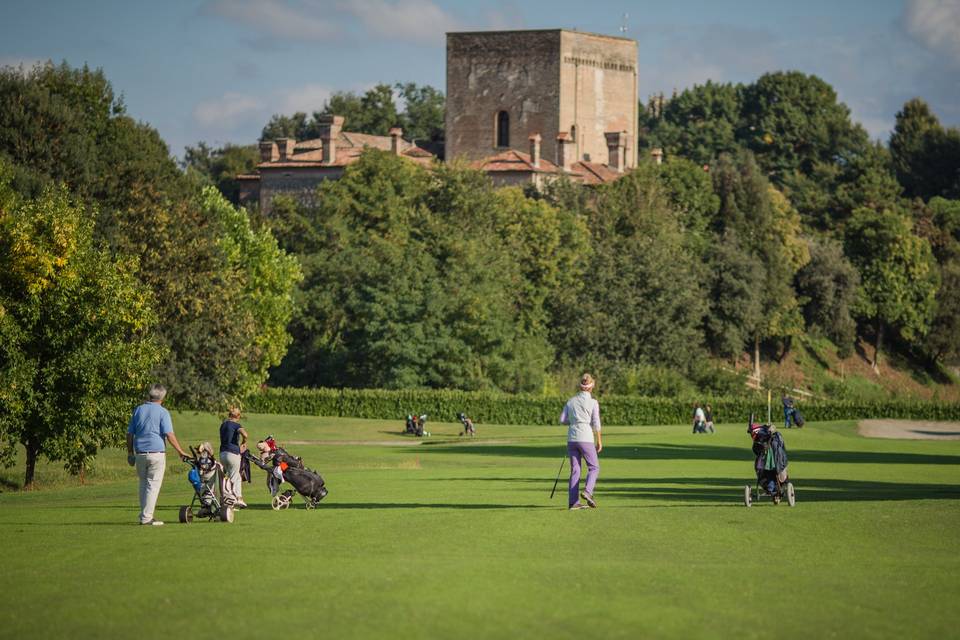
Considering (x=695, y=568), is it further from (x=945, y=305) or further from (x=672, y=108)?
(x=672, y=108)

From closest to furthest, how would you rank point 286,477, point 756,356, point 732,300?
point 286,477 → point 732,300 → point 756,356

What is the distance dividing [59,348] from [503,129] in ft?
284

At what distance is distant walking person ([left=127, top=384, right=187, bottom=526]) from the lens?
62.7ft

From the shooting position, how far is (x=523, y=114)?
118m

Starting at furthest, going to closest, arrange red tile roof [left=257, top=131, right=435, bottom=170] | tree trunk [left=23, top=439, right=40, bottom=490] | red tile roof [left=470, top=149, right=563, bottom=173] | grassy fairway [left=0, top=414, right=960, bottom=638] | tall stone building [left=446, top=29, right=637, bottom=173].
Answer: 1. tall stone building [left=446, top=29, right=637, bottom=173]
2. red tile roof [left=257, top=131, right=435, bottom=170]
3. red tile roof [left=470, top=149, right=563, bottom=173]
4. tree trunk [left=23, top=439, right=40, bottom=490]
5. grassy fairway [left=0, top=414, right=960, bottom=638]

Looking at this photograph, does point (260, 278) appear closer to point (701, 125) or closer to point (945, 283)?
point (945, 283)

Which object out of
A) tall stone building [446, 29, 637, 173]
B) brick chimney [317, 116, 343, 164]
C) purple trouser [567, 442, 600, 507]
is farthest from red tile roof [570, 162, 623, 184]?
purple trouser [567, 442, 600, 507]

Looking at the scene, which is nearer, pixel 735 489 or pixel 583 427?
pixel 583 427

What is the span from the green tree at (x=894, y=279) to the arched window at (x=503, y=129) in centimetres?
2803

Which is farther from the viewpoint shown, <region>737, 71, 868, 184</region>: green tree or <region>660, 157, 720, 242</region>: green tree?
<region>737, 71, 868, 184</region>: green tree

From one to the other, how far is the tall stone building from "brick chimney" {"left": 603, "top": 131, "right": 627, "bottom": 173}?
0.08 m

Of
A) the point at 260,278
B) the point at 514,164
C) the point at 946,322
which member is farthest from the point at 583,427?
the point at 946,322

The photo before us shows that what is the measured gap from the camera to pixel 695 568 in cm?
1490

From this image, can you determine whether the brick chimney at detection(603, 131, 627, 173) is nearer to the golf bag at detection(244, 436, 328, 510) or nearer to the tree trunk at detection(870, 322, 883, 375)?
the tree trunk at detection(870, 322, 883, 375)
